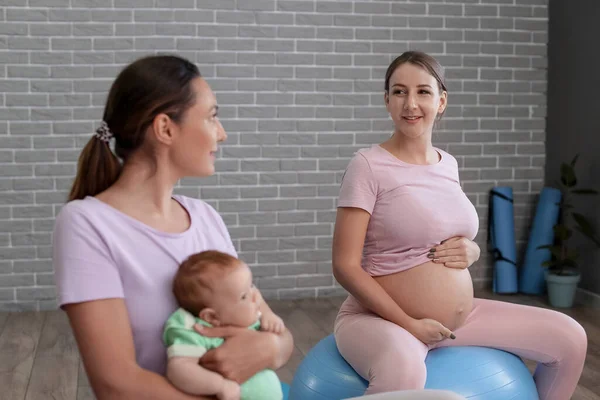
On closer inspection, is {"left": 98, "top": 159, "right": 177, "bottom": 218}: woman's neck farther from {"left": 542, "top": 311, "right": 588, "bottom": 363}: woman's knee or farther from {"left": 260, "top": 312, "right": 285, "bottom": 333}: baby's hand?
{"left": 542, "top": 311, "right": 588, "bottom": 363}: woman's knee

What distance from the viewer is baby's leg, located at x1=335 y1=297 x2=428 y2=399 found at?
6.54 feet

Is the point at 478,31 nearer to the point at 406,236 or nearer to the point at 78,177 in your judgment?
the point at 406,236

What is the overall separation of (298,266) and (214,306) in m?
3.34

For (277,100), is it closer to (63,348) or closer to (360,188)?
(63,348)

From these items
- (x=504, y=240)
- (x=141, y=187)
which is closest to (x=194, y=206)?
(x=141, y=187)

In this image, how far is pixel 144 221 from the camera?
59.1 inches

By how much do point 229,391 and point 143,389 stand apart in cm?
14

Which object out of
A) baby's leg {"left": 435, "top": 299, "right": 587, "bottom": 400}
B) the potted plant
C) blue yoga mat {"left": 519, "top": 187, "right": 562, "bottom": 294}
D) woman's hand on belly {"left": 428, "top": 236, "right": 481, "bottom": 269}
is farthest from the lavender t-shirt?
blue yoga mat {"left": 519, "top": 187, "right": 562, "bottom": 294}

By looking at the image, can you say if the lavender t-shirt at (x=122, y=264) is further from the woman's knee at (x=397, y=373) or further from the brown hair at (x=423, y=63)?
the brown hair at (x=423, y=63)

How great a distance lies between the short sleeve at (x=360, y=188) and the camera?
2250 millimetres

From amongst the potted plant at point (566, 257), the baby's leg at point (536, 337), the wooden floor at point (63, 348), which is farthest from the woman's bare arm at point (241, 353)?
the potted plant at point (566, 257)

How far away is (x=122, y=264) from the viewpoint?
4.71 ft

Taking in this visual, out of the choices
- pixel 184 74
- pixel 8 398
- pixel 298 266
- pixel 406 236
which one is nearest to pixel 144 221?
pixel 184 74

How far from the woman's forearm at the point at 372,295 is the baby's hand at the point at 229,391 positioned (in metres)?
0.84
